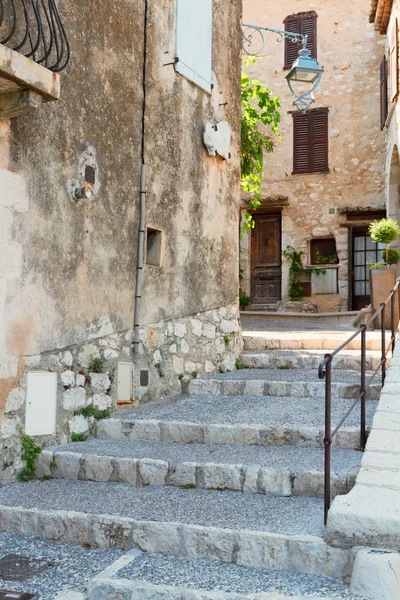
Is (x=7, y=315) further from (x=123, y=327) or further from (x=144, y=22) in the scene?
(x=144, y=22)

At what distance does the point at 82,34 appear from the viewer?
566cm

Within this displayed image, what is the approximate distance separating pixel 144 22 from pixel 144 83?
2.05 feet

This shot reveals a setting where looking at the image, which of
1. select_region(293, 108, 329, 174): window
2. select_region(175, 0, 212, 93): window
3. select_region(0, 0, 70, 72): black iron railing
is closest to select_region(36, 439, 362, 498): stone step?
select_region(0, 0, 70, 72): black iron railing

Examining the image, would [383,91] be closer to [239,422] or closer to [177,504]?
[239,422]

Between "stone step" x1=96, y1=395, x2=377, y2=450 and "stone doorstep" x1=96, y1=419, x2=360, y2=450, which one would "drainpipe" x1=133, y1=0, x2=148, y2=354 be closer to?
"stone step" x1=96, y1=395, x2=377, y2=450

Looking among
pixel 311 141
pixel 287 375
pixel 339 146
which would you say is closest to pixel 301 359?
pixel 287 375

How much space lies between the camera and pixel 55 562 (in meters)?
3.82

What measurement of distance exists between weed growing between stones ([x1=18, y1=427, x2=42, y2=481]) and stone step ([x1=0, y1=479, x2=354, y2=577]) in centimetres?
20

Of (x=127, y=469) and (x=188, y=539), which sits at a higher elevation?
(x=127, y=469)

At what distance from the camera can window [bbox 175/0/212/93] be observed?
7141mm

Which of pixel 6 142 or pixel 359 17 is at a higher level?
pixel 359 17

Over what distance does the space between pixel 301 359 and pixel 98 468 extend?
11.2 feet

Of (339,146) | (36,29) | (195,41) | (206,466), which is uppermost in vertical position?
(339,146)

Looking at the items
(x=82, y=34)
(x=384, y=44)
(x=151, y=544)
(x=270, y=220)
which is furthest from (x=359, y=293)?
(x=151, y=544)
